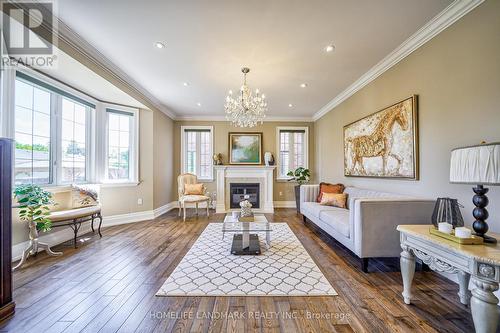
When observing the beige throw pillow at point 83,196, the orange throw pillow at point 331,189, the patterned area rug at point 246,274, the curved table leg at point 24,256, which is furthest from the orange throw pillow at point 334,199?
the curved table leg at point 24,256

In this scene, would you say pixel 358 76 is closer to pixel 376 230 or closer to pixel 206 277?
pixel 376 230

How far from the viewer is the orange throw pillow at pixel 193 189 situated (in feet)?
17.5

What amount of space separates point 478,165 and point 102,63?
451 centimetres

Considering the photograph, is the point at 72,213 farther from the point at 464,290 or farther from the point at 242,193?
the point at 464,290

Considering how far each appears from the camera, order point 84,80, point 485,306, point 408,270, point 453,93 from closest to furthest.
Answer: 1. point 485,306
2. point 408,270
3. point 453,93
4. point 84,80

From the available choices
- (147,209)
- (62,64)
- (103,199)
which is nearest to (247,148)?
(147,209)

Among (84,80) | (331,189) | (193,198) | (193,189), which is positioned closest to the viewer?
(84,80)

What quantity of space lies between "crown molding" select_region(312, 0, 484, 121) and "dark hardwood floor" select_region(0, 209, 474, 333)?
2.80 metres

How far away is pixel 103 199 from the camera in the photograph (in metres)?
4.29

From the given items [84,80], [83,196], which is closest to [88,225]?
[83,196]

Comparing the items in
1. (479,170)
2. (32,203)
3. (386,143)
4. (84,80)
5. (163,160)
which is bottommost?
(32,203)

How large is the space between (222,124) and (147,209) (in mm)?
3199

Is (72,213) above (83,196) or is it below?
below

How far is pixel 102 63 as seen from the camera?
314cm
